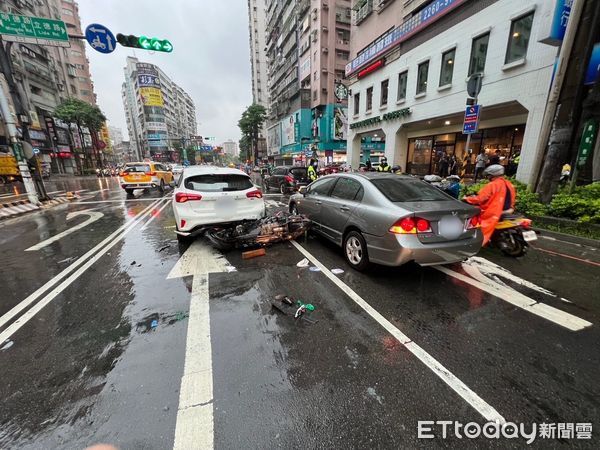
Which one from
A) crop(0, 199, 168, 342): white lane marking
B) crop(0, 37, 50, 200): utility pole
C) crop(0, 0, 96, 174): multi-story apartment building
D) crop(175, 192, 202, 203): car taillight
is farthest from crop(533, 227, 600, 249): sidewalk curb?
crop(0, 0, 96, 174): multi-story apartment building

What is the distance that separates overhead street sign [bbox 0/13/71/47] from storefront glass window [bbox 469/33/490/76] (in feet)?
54.2

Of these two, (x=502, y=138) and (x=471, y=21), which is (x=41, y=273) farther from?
(x=502, y=138)

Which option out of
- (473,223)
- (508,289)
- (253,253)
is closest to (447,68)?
(473,223)

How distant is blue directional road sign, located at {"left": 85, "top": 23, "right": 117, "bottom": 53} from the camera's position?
8.92 m

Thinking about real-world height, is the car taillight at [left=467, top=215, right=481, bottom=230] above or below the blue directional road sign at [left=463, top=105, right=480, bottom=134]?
below

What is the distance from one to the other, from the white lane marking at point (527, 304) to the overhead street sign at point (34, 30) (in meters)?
14.0

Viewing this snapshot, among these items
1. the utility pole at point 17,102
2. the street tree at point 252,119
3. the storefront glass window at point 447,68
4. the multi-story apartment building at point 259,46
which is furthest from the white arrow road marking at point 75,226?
the multi-story apartment building at point 259,46

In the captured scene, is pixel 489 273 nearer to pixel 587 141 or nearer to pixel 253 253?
pixel 253 253

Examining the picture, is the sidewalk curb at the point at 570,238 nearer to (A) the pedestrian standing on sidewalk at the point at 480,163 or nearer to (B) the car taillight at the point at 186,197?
(A) the pedestrian standing on sidewalk at the point at 480,163

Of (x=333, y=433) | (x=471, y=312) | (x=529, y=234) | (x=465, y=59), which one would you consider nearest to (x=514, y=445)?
(x=333, y=433)

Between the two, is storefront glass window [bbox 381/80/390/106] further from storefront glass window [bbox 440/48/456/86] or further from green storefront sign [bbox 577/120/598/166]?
green storefront sign [bbox 577/120/598/166]

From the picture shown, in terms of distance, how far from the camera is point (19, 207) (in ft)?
35.6

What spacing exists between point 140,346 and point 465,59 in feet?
53.9

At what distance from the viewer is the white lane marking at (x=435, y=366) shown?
6.53 feet
